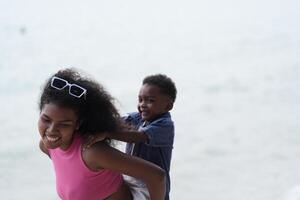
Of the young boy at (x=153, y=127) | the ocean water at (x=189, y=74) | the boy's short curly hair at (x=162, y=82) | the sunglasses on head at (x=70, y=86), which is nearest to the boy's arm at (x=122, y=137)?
the young boy at (x=153, y=127)

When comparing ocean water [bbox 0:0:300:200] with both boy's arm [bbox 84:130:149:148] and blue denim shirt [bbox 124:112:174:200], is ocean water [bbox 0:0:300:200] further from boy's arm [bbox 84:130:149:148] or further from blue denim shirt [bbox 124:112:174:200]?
boy's arm [bbox 84:130:149:148]

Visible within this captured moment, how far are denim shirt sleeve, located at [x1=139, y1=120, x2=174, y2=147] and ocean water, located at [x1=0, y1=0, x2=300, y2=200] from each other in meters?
1.65

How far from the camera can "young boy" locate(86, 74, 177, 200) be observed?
5.32ft

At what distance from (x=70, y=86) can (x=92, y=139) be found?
0.50 feet

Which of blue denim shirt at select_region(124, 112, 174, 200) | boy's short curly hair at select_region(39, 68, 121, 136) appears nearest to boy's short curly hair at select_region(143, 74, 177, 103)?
blue denim shirt at select_region(124, 112, 174, 200)

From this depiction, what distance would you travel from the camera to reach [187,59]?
858 centimetres

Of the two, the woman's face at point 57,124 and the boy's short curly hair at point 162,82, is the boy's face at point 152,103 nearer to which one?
the boy's short curly hair at point 162,82

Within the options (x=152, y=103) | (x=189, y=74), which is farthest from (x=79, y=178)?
(x=189, y=74)

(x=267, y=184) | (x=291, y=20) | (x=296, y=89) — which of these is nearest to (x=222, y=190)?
(x=267, y=184)

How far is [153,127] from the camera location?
1661 mm

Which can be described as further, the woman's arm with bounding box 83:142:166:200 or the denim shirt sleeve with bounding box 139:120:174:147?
the denim shirt sleeve with bounding box 139:120:174:147

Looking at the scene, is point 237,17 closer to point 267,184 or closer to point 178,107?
point 178,107

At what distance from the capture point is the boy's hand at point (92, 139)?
143 cm

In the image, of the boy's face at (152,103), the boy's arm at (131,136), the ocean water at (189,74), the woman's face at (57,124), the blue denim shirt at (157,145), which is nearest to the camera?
the woman's face at (57,124)
